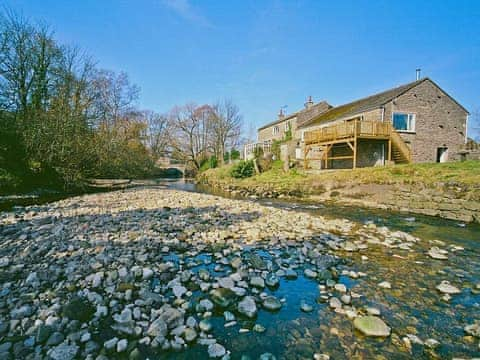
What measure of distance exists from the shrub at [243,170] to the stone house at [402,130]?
5.44 meters

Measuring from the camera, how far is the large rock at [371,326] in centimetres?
239

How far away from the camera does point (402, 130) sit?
1716 cm

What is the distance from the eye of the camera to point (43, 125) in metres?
11.6

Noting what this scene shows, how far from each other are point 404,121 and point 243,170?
12973mm

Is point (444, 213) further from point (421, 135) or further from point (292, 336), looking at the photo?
point (421, 135)

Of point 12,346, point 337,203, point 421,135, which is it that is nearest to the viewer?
point 12,346

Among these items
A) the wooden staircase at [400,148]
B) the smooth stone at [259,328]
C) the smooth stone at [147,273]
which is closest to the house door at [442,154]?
the wooden staircase at [400,148]

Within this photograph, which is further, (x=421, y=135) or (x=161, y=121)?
(x=161, y=121)

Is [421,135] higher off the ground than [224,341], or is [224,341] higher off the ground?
[421,135]

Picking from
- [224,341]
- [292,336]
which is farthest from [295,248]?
[224,341]

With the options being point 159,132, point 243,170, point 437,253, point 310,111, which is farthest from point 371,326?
point 159,132

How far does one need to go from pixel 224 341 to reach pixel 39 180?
14351 millimetres

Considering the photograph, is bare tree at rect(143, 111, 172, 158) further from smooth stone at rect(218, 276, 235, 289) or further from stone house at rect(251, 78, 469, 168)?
smooth stone at rect(218, 276, 235, 289)

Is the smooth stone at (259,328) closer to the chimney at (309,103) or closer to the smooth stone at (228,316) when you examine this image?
the smooth stone at (228,316)
